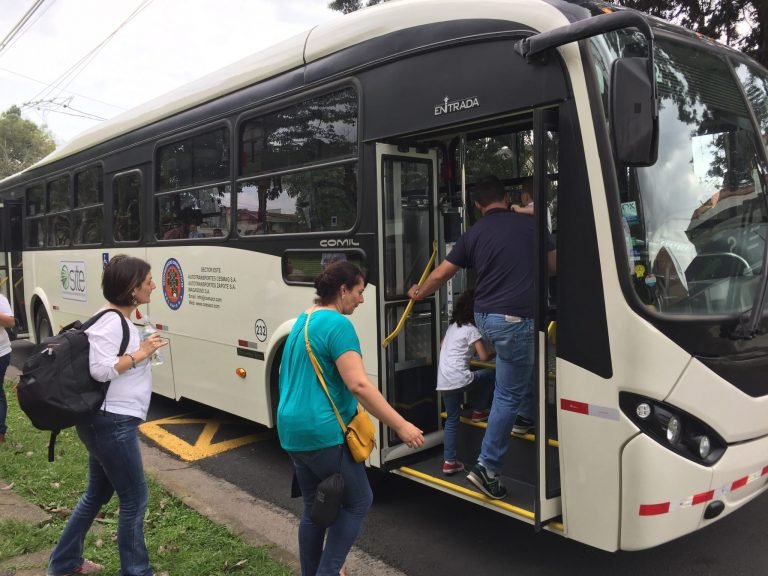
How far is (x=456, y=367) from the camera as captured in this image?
12.8ft

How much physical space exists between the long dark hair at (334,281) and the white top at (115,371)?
3.22 feet

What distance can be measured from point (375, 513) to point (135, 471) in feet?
6.20

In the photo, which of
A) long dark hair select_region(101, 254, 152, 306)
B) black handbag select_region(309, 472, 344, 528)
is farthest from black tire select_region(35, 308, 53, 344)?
black handbag select_region(309, 472, 344, 528)

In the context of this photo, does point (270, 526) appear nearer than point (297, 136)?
Yes

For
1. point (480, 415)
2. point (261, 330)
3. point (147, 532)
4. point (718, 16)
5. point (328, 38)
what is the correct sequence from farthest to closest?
point (718, 16) < point (261, 330) < point (480, 415) < point (328, 38) < point (147, 532)

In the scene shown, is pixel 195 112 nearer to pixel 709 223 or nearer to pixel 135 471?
pixel 135 471

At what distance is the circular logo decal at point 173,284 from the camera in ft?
19.1

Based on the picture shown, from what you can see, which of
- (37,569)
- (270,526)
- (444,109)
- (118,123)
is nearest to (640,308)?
(444,109)

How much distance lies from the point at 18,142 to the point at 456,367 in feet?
192

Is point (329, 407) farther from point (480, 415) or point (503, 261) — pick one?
point (480, 415)

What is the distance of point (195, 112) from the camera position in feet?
18.0

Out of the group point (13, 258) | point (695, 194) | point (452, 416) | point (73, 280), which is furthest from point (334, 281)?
point (13, 258)

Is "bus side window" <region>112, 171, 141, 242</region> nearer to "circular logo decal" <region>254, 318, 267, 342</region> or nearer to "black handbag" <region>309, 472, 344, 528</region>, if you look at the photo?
"circular logo decal" <region>254, 318, 267, 342</region>

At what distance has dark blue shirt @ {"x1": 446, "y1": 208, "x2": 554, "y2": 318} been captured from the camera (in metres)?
3.48
